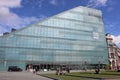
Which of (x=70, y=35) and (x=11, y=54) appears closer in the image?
(x=11, y=54)

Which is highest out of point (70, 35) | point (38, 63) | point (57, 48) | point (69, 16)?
point (69, 16)

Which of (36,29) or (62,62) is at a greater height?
(36,29)

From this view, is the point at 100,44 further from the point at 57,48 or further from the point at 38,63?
the point at 38,63

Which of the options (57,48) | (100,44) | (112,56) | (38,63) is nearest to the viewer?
(38,63)

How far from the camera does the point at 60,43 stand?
9775cm

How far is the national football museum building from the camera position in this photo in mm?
85500

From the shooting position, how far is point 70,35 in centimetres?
10156

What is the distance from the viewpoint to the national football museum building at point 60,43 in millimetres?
85500

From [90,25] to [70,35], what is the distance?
15472 millimetres

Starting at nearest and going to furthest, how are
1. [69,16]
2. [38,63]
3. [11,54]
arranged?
[11,54] < [38,63] < [69,16]

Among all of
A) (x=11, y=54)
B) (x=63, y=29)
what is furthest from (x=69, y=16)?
(x=11, y=54)

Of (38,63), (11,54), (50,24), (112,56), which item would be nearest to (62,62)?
(38,63)

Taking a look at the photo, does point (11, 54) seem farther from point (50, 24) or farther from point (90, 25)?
point (90, 25)

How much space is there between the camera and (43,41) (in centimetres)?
9325
